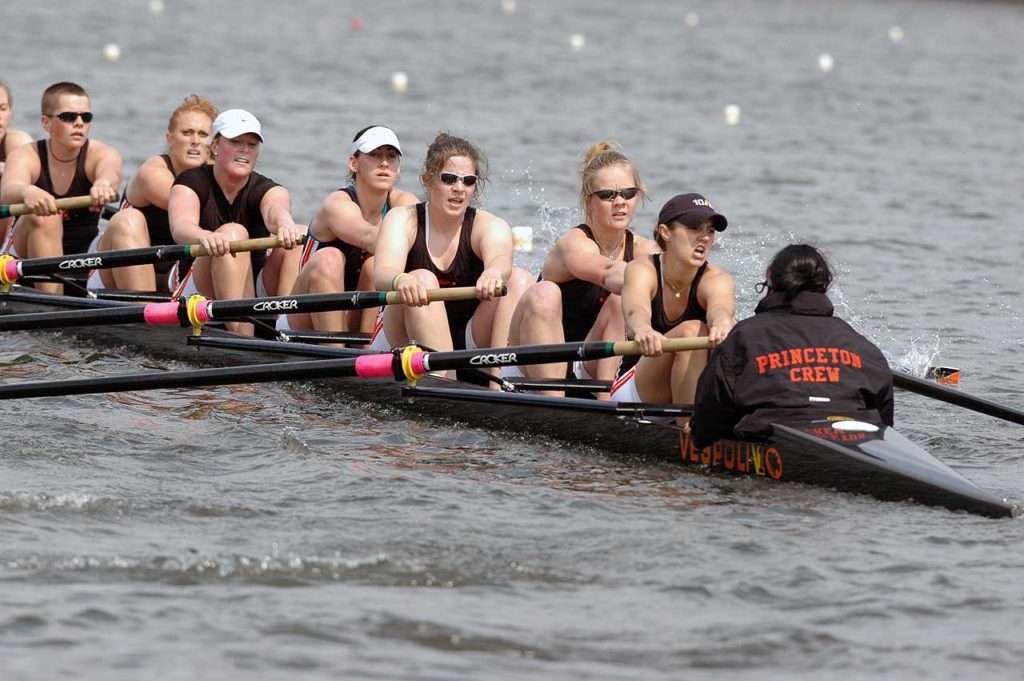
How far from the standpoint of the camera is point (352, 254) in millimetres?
8867

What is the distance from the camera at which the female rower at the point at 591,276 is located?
7598mm

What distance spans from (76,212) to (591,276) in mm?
4653

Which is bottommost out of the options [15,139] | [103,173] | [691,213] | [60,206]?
[691,213]

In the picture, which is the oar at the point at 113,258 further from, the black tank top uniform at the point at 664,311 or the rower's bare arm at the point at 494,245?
the black tank top uniform at the point at 664,311

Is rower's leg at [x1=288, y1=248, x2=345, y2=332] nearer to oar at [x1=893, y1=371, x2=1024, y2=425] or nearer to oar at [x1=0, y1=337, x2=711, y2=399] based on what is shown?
Answer: oar at [x1=0, y1=337, x2=711, y2=399]

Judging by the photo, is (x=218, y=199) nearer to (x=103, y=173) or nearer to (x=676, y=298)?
(x=103, y=173)

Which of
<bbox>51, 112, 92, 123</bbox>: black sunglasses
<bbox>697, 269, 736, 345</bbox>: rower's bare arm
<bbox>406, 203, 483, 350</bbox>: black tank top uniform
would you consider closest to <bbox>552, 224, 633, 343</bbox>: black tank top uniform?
<bbox>406, 203, 483, 350</bbox>: black tank top uniform

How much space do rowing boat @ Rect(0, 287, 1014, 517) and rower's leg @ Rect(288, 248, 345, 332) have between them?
0.40m

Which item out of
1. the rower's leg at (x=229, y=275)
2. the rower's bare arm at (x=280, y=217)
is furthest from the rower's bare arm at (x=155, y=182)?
the rower's bare arm at (x=280, y=217)

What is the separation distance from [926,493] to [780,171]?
41.4ft

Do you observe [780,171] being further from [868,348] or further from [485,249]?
[868,348]

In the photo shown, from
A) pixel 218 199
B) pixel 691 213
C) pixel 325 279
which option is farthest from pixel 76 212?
pixel 691 213

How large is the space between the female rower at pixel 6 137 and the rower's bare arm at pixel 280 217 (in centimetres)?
240

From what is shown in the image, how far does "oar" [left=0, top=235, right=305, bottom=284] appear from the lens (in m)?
8.68
